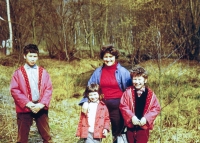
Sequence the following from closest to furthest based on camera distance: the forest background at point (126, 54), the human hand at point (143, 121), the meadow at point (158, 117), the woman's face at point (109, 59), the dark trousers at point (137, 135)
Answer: the human hand at point (143, 121), the dark trousers at point (137, 135), the woman's face at point (109, 59), the meadow at point (158, 117), the forest background at point (126, 54)

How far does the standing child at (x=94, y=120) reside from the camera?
3.50 m

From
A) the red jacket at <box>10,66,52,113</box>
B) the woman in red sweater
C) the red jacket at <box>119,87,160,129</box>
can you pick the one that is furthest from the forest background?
the red jacket at <box>10,66,52,113</box>

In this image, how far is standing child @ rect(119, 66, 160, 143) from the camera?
3.41 m

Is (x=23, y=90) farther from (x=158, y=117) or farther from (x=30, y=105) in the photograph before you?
(x=158, y=117)

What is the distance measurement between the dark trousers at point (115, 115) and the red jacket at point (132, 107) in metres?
0.20

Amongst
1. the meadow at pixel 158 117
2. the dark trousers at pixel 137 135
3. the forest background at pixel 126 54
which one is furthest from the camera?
the forest background at pixel 126 54

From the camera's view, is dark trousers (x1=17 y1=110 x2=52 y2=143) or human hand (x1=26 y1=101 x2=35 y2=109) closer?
human hand (x1=26 y1=101 x2=35 y2=109)

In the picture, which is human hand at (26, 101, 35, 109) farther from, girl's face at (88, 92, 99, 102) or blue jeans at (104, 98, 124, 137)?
blue jeans at (104, 98, 124, 137)

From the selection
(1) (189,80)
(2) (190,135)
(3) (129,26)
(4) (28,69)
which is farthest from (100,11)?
(4) (28,69)

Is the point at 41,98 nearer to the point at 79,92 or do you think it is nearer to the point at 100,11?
the point at 79,92

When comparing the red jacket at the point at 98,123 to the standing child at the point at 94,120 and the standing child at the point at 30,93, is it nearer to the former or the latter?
the standing child at the point at 94,120

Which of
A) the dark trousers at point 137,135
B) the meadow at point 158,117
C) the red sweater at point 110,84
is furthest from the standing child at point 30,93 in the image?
the meadow at point 158,117

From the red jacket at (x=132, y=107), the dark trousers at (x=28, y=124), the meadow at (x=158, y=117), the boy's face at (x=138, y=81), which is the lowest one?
the meadow at (x=158, y=117)

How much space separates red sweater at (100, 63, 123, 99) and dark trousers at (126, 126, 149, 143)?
1.43 ft
